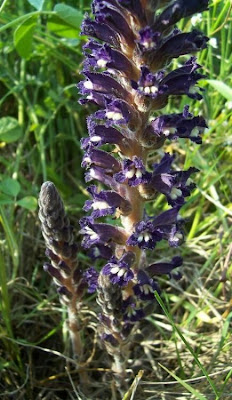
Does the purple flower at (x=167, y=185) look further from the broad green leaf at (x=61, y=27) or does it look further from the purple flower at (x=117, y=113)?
the broad green leaf at (x=61, y=27)

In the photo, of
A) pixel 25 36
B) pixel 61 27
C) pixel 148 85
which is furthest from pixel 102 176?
pixel 61 27

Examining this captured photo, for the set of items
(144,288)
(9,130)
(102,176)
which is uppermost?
(9,130)

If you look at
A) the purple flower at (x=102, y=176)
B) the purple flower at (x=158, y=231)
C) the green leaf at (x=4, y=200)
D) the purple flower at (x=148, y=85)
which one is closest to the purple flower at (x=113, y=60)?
the purple flower at (x=148, y=85)

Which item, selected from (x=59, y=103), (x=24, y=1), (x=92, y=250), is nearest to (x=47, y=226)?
(x=92, y=250)

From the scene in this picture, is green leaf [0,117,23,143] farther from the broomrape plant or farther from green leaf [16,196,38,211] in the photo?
the broomrape plant

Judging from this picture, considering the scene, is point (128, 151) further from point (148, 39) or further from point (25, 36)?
point (25, 36)

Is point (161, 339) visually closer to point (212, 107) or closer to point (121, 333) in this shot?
point (121, 333)

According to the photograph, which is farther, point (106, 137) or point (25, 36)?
point (25, 36)
